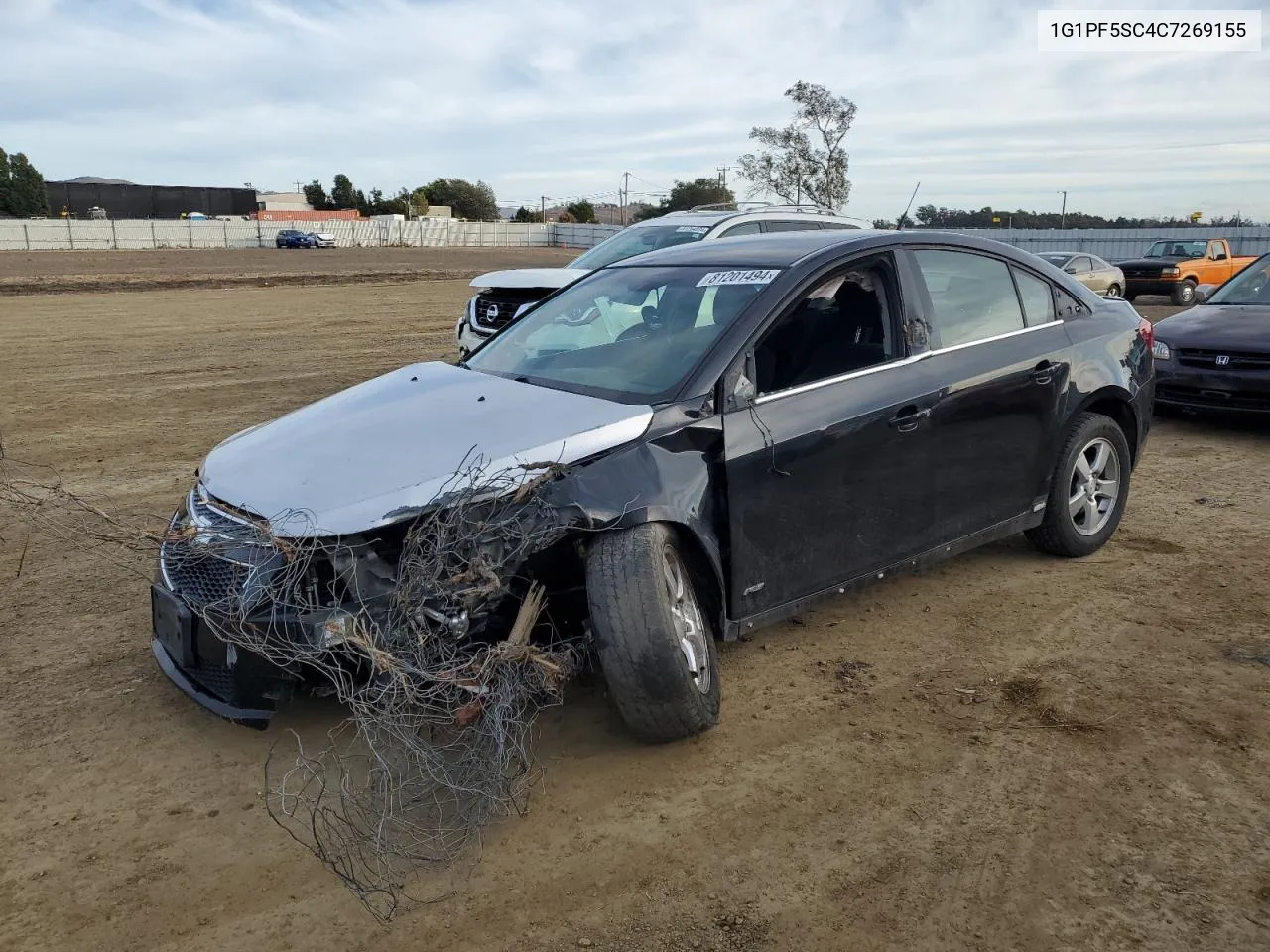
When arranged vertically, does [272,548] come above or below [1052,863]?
above

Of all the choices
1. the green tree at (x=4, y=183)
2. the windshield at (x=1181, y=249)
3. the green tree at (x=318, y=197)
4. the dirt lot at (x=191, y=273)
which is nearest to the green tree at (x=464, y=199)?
the green tree at (x=318, y=197)

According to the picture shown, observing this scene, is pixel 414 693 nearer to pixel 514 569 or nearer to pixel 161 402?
pixel 514 569

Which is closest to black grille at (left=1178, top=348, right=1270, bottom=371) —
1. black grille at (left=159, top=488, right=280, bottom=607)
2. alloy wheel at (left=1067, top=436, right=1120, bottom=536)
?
alloy wheel at (left=1067, top=436, right=1120, bottom=536)

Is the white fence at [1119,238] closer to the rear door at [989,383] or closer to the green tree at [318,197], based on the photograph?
the rear door at [989,383]

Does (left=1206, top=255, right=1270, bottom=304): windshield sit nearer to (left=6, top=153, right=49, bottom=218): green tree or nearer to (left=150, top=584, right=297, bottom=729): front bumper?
(left=150, top=584, right=297, bottom=729): front bumper

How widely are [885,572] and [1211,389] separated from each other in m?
5.43

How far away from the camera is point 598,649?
337 centimetres

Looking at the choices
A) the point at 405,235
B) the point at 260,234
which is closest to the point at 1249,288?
the point at 260,234

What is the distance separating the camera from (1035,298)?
5.16 meters

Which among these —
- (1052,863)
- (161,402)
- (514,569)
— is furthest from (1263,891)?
(161,402)

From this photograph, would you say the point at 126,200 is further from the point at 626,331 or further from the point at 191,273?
the point at 626,331

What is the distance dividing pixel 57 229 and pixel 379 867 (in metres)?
66.0

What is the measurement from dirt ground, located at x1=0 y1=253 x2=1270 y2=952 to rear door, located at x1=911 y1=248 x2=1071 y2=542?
1.80 ft

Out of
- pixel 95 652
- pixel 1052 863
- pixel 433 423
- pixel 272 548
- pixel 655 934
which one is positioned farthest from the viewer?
pixel 95 652
